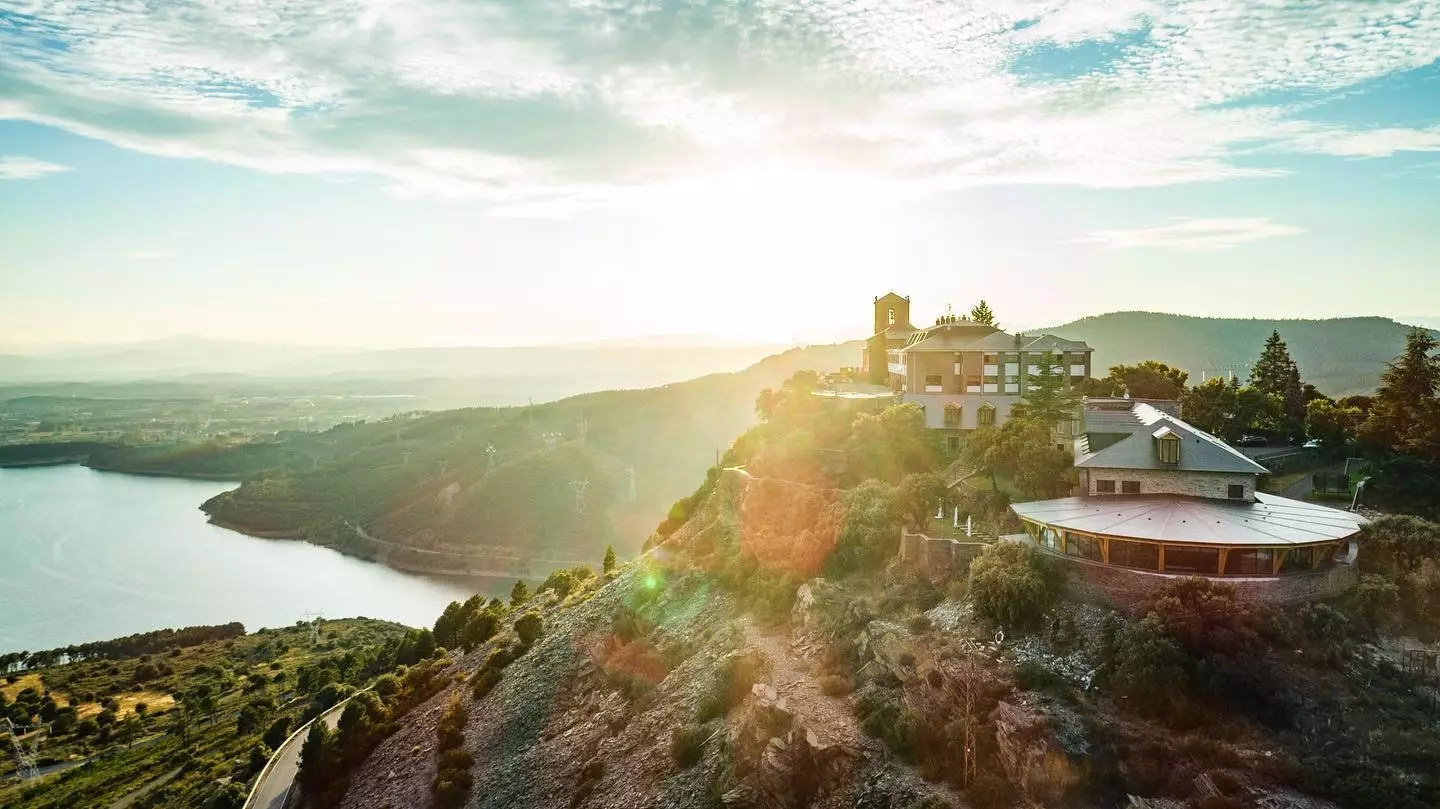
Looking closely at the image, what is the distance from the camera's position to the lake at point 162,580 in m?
96.9

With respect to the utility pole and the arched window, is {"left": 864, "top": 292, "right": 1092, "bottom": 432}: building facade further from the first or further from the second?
the utility pole

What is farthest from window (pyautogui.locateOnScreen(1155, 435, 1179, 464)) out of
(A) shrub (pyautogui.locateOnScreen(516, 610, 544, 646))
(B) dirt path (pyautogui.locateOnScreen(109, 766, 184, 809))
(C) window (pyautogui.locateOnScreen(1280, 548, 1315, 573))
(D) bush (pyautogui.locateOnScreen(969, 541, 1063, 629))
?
(B) dirt path (pyautogui.locateOnScreen(109, 766, 184, 809))

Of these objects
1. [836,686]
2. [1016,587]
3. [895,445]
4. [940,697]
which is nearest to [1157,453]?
[1016,587]

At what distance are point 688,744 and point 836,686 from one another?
581 centimetres

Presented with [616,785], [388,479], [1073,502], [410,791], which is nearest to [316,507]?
[388,479]

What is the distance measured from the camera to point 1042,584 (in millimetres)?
25375

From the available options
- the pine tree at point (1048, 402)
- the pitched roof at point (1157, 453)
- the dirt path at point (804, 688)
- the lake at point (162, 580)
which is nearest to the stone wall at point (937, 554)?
the dirt path at point (804, 688)

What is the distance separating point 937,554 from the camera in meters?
30.1

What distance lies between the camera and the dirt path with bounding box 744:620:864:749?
2509cm

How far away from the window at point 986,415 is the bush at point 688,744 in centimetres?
2158

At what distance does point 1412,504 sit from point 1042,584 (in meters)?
17.3

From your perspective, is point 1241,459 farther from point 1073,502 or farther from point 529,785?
point 529,785

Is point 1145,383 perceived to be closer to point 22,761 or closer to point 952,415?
point 952,415

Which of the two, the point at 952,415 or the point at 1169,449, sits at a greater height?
the point at 952,415
